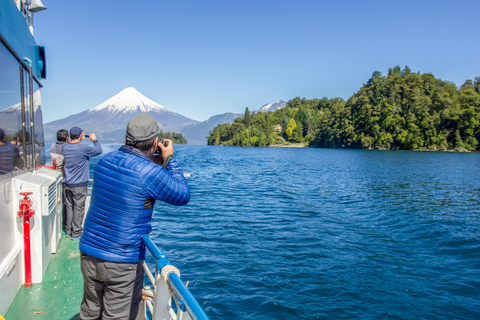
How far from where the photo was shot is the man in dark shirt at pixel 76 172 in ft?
18.8

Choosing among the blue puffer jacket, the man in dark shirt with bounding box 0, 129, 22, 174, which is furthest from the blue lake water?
the blue puffer jacket

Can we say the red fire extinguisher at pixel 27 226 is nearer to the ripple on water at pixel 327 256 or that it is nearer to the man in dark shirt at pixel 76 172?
the man in dark shirt at pixel 76 172

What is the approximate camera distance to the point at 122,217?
242 centimetres

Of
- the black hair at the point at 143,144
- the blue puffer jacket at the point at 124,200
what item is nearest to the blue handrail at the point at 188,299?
the blue puffer jacket at the point at 124,200

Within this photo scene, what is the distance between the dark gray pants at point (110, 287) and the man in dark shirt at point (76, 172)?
355 cm

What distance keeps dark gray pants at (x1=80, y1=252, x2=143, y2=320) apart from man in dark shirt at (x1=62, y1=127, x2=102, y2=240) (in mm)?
3551

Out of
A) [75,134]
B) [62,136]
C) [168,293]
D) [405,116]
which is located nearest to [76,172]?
[75,134]

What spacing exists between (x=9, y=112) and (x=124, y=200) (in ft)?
8.16

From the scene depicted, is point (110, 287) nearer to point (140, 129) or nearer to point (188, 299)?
point (188, 299)

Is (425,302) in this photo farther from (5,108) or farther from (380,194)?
(380,194)

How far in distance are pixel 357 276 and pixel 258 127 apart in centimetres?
16581

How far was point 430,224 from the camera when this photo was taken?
12.4 metres

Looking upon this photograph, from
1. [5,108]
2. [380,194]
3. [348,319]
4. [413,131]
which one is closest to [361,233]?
[348,319]

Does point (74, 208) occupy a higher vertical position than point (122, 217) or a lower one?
lower
